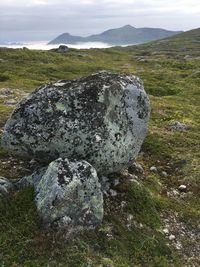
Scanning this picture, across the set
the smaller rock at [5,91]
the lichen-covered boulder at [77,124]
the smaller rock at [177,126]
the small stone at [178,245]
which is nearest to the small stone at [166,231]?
the small stone at [178,245]

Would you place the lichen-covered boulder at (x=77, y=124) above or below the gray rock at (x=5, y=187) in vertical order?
above

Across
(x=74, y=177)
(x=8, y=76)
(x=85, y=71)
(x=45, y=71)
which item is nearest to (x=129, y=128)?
(x=74, y=177)

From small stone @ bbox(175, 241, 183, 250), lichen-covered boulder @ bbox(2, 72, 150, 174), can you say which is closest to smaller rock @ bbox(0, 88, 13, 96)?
lichen-covered boulder @ bbox(2, 72, 150, 174)

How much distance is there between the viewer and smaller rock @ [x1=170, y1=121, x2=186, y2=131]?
2949 cm

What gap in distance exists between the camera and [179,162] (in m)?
22.8

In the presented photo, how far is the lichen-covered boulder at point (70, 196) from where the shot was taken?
48.5 ft

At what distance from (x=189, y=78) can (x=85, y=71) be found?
15199mm

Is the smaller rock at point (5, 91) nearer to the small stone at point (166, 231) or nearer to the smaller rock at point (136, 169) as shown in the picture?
the smaller rock at point (136, 169)

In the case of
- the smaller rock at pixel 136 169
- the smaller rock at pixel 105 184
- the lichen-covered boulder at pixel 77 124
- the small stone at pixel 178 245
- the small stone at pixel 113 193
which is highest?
the lichen-covered boulder at pixel 77 124

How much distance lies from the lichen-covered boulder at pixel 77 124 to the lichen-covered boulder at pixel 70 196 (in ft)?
2.98

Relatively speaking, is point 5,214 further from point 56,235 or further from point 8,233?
point 56,235

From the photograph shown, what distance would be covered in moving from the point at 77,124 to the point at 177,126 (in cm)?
1453

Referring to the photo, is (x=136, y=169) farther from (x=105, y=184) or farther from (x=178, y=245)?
(x=178, y=245)

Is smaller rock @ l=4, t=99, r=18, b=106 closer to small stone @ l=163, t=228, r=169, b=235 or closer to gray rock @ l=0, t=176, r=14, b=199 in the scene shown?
gray rock @ l=0, t=176, r=14, b=199
